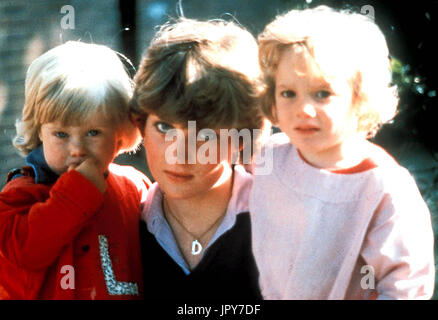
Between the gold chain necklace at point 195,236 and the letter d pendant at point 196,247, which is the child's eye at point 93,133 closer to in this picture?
the gold chain necklace at point 195,236

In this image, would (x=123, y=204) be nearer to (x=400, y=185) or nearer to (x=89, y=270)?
(x=89, y=270)

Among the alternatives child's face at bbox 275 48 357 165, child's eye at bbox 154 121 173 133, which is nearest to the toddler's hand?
child's eye at bbox 154 121 173 133

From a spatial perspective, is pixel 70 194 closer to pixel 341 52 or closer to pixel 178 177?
pixel 178 177

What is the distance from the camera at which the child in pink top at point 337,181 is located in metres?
1.72

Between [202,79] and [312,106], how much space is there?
359mm

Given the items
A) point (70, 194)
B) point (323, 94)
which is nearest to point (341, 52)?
point (323, 94)

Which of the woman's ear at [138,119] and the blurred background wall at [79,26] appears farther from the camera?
the blurred background wall at [79,26]

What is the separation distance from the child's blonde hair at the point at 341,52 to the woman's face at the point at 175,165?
0.91ft

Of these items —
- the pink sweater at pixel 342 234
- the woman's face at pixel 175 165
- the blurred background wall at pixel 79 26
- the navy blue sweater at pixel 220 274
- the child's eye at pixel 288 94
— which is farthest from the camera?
the blurred background wall at pixel 79 26

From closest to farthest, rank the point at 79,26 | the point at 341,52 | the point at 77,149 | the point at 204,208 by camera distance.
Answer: the point at 341,52
the point at 77,149
the point at 204,208
the point at 79,26

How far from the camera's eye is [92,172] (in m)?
1.96

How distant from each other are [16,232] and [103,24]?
8.11ft

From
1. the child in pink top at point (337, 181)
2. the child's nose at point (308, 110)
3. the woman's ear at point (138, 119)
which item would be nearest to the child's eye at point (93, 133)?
the woman's ear at point (138, 119)

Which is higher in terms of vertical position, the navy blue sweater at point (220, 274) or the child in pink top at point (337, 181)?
the child in pink top at point (337, 181)
